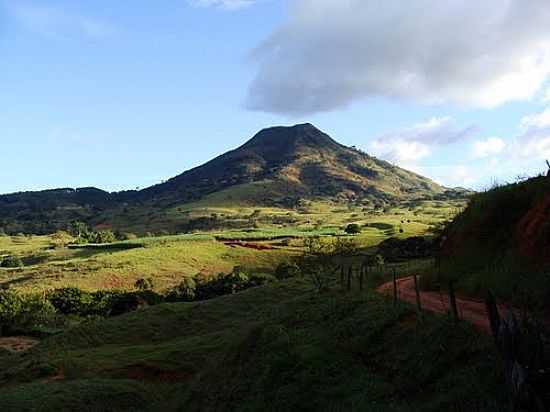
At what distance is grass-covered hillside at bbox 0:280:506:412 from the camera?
36.2ft

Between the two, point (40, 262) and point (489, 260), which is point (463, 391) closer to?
point (489, 260)

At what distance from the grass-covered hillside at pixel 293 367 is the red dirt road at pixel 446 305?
85 centimetres

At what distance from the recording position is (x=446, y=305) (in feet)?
53.8

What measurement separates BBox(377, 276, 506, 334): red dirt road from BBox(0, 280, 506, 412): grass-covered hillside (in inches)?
33.6

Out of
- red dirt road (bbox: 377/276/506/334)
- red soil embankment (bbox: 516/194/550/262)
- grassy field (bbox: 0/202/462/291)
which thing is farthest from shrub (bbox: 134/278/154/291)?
red soil embankment (bbox: 516/194/550/262)

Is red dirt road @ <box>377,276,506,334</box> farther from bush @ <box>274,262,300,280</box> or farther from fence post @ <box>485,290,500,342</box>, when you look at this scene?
bush @ <box>274,262,300,280</box>

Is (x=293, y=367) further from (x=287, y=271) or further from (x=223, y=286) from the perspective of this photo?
(x=287, y=271)

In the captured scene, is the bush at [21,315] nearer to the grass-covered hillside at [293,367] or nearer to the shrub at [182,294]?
the shrub at [182,294]

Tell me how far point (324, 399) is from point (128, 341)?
77.6 ft

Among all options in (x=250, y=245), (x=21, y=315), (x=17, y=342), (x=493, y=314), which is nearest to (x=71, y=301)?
(x=21, y=315)

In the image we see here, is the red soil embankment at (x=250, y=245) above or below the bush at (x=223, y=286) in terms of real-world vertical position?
above

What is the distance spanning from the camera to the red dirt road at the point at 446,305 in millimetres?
13556

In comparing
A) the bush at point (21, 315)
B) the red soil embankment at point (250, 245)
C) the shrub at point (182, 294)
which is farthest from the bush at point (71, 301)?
the red soil embankment at point (250, 245)

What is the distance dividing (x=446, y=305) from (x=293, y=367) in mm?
4709
